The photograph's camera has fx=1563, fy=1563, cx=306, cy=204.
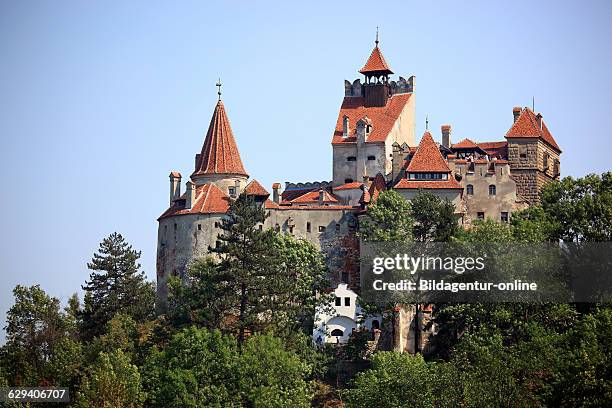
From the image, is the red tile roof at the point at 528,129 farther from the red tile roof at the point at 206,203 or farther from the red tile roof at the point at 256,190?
the red tile roof at the point at 206,203

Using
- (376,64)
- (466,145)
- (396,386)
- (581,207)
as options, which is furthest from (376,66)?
(396,386)

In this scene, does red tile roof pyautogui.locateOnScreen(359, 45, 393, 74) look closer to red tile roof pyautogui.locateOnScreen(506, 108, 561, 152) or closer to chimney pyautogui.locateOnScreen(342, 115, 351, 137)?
chimney pyautogui.locateOnScreen(342, 115, 351, 137)

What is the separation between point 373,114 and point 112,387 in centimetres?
3894

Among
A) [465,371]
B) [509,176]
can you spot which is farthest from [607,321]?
[509,176]

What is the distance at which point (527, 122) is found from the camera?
121625 mm

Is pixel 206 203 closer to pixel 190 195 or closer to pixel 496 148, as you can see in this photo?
pixel 190 195

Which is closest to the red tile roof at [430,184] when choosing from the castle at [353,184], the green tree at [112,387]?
the castle at [353,184]

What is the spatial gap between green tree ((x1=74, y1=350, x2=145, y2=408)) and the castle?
17.3 m

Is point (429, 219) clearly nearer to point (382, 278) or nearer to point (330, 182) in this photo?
point (382, 278)

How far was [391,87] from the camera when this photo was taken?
426ft

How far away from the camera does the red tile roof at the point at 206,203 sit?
388ft

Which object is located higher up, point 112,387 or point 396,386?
point 396,386

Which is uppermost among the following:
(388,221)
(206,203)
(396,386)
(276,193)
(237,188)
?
(237,188)

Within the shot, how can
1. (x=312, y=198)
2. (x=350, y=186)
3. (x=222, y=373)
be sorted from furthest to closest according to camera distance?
(x=312, y=198) → (x=350, y=186) → (x=222, y=373)
